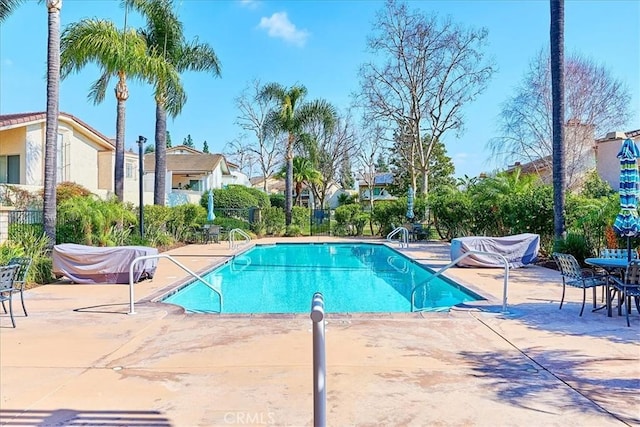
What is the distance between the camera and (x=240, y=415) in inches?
146

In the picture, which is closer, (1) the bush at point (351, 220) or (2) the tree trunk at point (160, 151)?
(2) the tree trunk at point (160, 151)

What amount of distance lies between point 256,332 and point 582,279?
495 cm

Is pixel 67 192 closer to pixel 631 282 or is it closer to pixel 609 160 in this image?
pixel 631 282

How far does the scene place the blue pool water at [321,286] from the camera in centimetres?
971

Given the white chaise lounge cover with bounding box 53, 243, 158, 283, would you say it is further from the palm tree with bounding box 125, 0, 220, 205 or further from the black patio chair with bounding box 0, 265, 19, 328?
the palm tree with bounding box 125, 0, 220, 205

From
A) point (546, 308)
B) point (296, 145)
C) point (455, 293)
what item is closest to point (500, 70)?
point (296, 145)

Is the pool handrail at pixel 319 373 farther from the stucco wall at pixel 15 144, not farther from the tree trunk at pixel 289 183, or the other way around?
the tree trunk at pixel 289 183

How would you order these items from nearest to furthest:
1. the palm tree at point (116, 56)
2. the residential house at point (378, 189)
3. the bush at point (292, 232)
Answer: the palm tree at point (116, 56) < the bush at point (292, 232) < the residential house at point (378, 189)

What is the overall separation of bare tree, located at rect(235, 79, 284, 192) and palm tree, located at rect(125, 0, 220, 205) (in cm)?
1694

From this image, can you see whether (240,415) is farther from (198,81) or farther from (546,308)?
(198,81)

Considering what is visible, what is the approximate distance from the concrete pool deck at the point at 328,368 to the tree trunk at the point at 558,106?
20.7ft

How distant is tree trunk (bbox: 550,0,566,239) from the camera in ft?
43.8

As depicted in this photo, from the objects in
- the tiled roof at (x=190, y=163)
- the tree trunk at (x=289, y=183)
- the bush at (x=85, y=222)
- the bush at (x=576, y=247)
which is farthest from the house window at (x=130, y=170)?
the bush at (x=576, y=247)

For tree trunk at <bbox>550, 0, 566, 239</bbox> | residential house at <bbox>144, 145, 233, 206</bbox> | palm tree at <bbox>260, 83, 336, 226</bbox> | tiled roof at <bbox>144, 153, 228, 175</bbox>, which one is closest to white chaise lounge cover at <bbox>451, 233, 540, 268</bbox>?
tree trunk at <bbox>550, 0, 566, 239</bbox>
